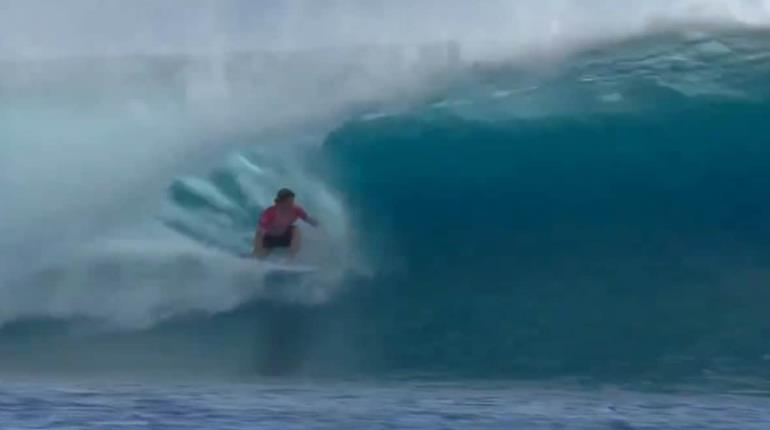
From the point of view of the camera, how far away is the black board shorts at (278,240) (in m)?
7.87

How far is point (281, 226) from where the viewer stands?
7926 mm

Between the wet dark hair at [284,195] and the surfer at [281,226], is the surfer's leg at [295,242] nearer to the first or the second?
the surfer at [281,226]

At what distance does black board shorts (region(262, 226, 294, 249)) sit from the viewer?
7867 millimetres

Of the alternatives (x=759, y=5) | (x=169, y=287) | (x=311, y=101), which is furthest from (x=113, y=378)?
(x=759, y=5)

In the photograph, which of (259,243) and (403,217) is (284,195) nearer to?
(259,243)

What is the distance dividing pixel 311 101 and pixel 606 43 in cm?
161

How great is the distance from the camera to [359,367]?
23.1 ft

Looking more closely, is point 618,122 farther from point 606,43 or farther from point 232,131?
point 232,131

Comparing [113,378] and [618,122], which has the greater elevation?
[618,122]

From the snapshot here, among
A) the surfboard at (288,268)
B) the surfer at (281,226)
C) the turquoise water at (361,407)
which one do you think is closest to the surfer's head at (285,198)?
the surfer at (281,226)

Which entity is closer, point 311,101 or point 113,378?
point 113,378

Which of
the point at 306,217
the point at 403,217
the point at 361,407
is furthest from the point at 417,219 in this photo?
the point at 361,407

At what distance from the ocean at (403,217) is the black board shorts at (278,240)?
5.6 inches

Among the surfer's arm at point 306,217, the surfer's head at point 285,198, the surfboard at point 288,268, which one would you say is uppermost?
the surfer's head at point 285,198
